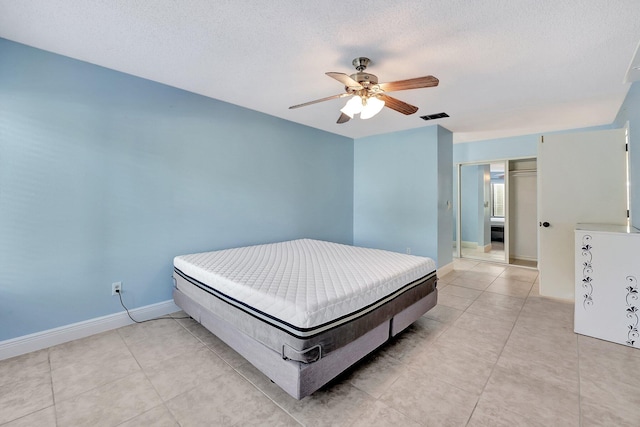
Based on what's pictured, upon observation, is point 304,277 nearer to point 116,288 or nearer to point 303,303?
point 303,303

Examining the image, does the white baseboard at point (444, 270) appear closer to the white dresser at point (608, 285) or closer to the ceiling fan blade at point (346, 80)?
the white dresser at point (608, 285)


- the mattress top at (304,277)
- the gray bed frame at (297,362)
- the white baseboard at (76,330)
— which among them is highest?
the mattress top at (304,277)

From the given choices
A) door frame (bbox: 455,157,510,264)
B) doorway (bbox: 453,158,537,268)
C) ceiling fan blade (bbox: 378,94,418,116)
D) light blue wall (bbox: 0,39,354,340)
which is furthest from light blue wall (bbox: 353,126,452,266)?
light blue wall (bbox: 0,39,354,340)

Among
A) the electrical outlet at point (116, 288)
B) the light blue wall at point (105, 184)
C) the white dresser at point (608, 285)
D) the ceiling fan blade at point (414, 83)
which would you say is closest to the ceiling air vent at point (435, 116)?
the ceiling fan blade at point (414, 83)

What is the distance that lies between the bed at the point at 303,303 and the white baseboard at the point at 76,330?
0.27 metres

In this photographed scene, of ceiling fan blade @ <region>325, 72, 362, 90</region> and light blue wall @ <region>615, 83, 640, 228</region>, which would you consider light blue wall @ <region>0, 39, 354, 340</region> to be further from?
light blue wall @ <region>615, 83, 640, 228</region>

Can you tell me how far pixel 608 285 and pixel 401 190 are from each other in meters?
A: 2.74

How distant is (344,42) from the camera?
6.78 feet

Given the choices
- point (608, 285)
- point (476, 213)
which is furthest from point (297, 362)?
point (476, 213)

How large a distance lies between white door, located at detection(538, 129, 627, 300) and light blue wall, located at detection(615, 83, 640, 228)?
19cm

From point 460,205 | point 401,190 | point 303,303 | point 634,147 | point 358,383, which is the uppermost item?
point 634,147

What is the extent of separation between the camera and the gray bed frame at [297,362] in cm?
157

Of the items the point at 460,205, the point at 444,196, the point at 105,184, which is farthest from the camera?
the point at 460,205

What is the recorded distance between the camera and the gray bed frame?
1.57m
